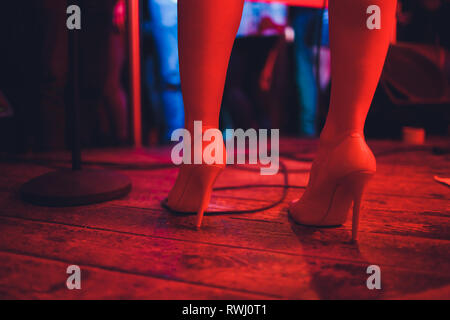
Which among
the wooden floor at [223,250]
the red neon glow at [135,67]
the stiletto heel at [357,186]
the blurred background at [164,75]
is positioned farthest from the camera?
the red neon glow at [135,67]

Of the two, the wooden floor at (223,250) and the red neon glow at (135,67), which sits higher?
the red neon glow at (135,67)

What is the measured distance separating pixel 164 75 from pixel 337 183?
141 cm

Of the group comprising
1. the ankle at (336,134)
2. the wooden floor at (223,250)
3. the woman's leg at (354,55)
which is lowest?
the wooden floor at (223,250)

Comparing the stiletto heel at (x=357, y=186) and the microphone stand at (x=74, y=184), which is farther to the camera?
the microphone stand at (x=74, y=184)

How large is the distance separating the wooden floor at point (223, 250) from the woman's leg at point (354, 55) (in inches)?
8.8

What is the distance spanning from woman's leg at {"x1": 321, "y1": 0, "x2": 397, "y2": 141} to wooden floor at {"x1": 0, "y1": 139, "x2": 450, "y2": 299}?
8.8 inches

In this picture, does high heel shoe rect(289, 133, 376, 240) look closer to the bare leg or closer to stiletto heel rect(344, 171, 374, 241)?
stiletto heel rect(344, 171, 374, 241)

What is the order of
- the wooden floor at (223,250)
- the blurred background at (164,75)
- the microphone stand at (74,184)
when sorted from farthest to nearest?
1. the blurred background at (164,75)
2. the microphone stand at (74,184)
3. the wooden floor at (223,250)

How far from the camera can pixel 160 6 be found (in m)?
1.86

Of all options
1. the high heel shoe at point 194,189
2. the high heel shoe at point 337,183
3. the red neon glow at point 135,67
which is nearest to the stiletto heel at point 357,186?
the high heel shoe at point 337,183

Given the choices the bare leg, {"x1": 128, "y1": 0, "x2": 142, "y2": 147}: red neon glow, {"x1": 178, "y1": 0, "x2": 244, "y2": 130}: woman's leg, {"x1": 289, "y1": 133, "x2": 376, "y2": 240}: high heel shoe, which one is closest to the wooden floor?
{"x1": 289, "y1": 133, "x2": 376, "y2": 240}: high heel shoe

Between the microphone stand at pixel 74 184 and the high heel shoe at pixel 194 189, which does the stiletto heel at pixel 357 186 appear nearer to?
the high heel shoe at pixel 194 189

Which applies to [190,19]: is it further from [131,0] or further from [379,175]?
[131,0]

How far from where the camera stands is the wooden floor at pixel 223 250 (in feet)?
1.64
